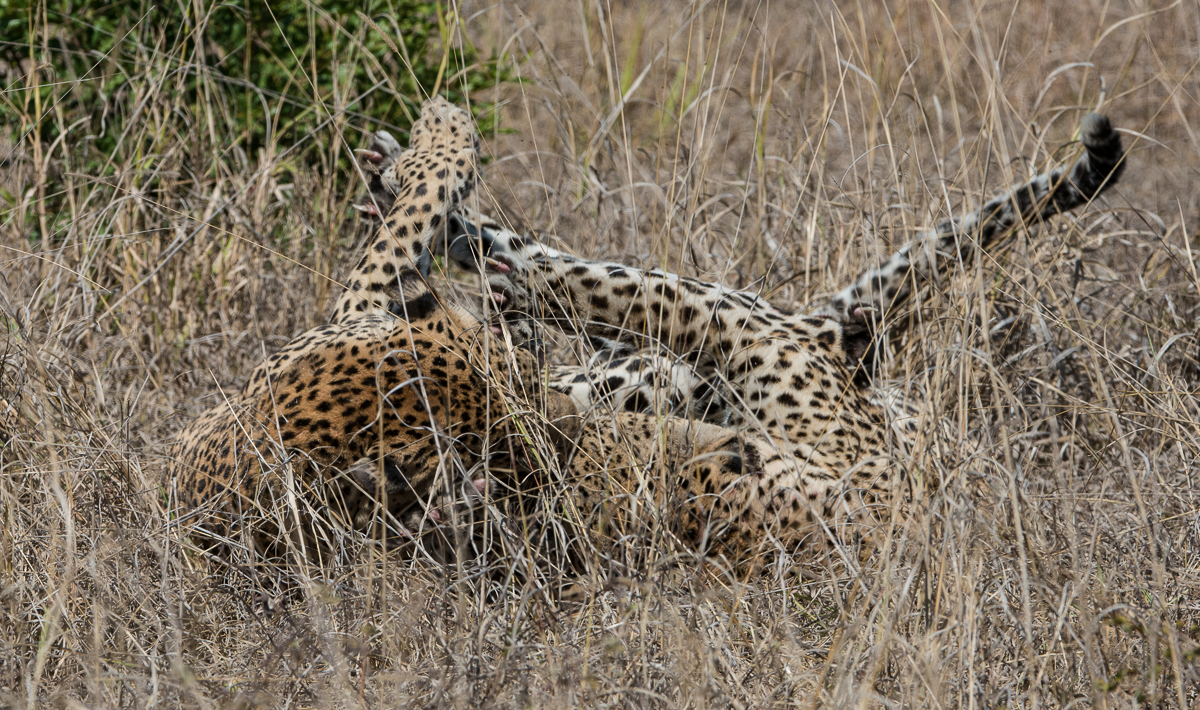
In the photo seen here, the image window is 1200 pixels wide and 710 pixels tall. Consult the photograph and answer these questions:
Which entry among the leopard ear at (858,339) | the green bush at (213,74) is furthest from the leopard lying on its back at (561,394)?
the green bush at (213,74)

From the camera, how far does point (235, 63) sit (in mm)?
4996

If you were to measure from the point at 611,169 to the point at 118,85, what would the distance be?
2203mm

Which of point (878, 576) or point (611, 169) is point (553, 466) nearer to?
point (878, 576)

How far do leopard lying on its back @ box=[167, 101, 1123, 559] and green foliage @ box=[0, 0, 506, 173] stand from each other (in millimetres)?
810

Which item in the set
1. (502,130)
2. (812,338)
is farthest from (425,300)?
(502,130)

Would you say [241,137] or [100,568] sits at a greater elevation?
[241,137]

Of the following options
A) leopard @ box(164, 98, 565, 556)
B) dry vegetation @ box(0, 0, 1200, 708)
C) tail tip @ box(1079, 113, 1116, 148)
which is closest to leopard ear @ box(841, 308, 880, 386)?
dry vegetation @ box(0, 0, 1200, 708)

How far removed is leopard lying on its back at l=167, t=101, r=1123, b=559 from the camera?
2895 mm

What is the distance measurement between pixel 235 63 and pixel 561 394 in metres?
2.60

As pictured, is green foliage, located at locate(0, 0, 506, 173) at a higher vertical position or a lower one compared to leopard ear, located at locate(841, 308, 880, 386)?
higher

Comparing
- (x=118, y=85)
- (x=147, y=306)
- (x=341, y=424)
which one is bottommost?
(x=147, y=306)

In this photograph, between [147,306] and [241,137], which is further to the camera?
[241,137]

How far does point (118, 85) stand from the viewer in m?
4.87

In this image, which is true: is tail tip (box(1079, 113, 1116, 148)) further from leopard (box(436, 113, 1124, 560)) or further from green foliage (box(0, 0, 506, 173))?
green foliage (box(0, 0, 506, 173))
